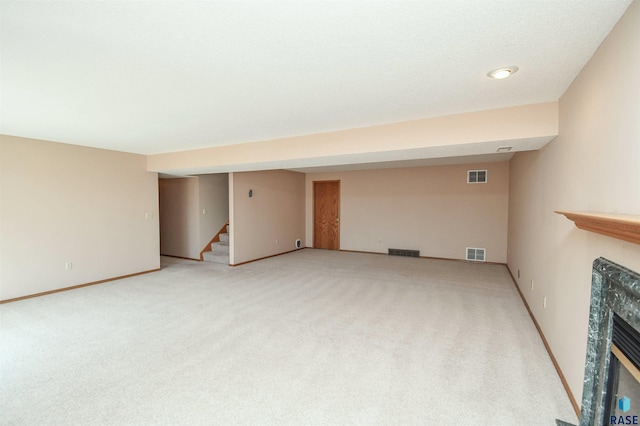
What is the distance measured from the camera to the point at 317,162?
4.47 m

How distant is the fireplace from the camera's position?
4.12ft

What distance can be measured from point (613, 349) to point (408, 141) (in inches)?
98.3

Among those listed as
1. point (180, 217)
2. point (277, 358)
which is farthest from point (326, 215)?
point (277, 358)

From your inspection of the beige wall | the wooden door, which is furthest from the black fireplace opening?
the beige wall

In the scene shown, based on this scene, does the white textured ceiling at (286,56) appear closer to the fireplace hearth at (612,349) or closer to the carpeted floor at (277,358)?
the fireplace hearth at (612,349)

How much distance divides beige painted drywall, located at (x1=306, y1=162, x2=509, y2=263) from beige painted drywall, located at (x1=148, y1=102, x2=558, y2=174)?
11.9 feet

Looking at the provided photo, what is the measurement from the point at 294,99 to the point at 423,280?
13.2ft

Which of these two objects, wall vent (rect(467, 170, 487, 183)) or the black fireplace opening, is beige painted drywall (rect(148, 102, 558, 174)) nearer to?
the black fireplace opening

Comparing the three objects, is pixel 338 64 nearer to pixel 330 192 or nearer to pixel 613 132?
pixel 613 132

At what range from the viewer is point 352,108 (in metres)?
2.88

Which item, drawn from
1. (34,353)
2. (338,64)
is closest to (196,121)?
(338,64)

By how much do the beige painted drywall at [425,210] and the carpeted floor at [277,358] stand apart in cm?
231

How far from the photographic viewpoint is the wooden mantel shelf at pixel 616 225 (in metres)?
1.06

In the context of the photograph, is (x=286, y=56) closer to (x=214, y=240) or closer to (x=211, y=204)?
(x=211, y=204)
